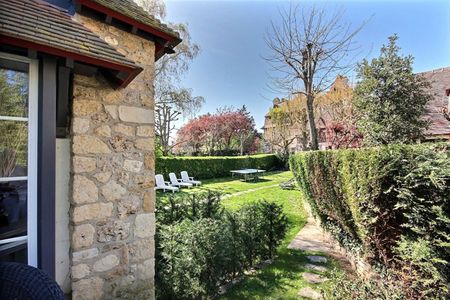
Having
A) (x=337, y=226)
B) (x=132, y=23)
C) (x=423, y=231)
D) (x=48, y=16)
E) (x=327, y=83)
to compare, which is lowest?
(x=337, y=226)

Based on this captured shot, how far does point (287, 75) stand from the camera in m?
10.5

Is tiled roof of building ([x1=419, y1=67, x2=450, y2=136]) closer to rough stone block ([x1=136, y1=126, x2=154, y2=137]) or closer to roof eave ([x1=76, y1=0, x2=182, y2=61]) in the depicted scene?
roof eave ([x1=76, y1=0, x2=182, y2=61])

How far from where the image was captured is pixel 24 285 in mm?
1651

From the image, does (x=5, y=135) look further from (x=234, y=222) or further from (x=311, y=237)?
(x=311, y=237)

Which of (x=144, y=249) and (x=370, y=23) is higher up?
(x=370, y=23)

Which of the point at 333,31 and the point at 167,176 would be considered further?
the point at 167,176

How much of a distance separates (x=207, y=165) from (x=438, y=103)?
Answer: 51.2ft

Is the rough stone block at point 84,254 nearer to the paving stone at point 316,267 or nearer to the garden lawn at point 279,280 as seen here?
the garden lawn at point 279,280

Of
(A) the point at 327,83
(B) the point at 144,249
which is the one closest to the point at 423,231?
(B) the point at 144,249

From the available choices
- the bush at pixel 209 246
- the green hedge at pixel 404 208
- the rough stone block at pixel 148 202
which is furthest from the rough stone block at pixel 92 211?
the green hedge at pixel 404 208

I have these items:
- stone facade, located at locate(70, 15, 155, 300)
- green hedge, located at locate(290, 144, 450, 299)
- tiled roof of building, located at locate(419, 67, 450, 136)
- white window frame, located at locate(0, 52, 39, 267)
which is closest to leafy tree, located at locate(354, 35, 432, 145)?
tiled roof of building, located at locate(419, 67, 450, 136)

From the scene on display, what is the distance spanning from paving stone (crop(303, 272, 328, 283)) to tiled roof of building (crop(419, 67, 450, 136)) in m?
9.71

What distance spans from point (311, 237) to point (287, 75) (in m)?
6.85

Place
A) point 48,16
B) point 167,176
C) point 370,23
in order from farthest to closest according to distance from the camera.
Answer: point 167,176, point 370,23, point 48,16
